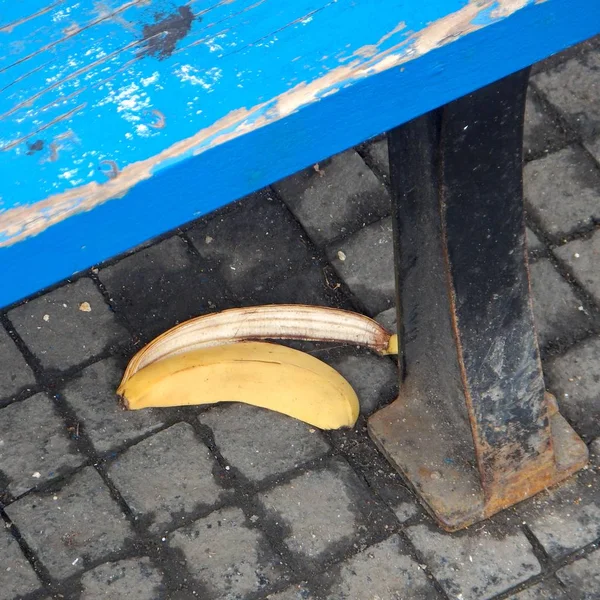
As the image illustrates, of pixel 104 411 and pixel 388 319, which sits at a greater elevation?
pixel 104 411

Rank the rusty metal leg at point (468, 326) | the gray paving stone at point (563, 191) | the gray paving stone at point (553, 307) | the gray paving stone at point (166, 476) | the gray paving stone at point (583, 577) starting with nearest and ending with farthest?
the rusty metal leg at point (468, 326) → the gray paving stone at point (583, 577) → the gray paving stone at point (166, 476) → the gray paving stone at point (553, 307) → the gray paving stone at point (563, 191)

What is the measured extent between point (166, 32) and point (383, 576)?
179 centimetres

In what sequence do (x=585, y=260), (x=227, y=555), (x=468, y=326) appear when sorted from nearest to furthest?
(x=468, y=326), (x=227, y=555), (x=585, y=260)

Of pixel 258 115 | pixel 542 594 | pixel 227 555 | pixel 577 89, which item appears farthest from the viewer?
pixel 577 89

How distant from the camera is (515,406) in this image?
7.95 feet

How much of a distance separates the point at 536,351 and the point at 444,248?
501 mm

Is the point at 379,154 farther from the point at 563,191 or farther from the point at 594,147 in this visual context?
the point at 594,147

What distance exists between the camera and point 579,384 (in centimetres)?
282

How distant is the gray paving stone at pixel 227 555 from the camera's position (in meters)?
2.53

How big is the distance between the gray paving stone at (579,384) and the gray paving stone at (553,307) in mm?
70

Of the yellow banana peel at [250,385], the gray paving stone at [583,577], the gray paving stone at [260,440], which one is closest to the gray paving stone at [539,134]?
the yellow banana peel at [250,385]

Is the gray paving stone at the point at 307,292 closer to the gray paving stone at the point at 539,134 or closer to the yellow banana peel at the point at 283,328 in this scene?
the yellow banana peel at the point at 283,328

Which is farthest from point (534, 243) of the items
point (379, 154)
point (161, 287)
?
point (161, 287)

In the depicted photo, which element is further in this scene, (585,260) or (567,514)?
(585,260)
